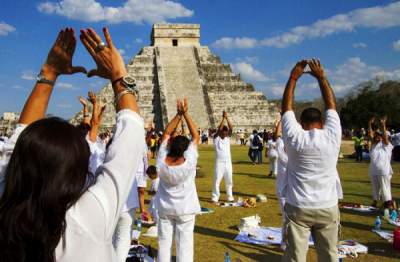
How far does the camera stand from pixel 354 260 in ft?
19.0

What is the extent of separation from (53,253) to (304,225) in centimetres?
298

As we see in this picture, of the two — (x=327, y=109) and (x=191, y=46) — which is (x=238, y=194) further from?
(x=191, y=46)

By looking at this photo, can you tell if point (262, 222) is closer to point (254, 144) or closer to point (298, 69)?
point (298, 69)

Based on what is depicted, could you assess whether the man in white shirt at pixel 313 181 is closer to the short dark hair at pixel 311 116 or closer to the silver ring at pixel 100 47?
the short dark hair at pixel 311 116

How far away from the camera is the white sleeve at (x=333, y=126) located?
3.86 meters

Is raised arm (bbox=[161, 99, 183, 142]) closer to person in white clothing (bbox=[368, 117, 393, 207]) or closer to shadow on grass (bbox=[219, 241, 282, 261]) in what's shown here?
shadow on grass (bbox=[219, 241, 282, 261])

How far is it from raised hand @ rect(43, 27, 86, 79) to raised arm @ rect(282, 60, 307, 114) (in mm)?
2250

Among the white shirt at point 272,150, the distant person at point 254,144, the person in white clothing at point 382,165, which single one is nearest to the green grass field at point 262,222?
the person in white clothing at point 382,165

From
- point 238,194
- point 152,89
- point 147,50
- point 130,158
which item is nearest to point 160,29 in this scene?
point 147,50

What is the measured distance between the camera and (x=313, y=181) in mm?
3912

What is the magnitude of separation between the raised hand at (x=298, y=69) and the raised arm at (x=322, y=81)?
0.23 ft

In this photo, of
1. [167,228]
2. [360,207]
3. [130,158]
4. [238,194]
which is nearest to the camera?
[130,158]

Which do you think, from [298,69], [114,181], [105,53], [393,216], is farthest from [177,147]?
[393,216]

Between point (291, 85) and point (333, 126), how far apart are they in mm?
605
